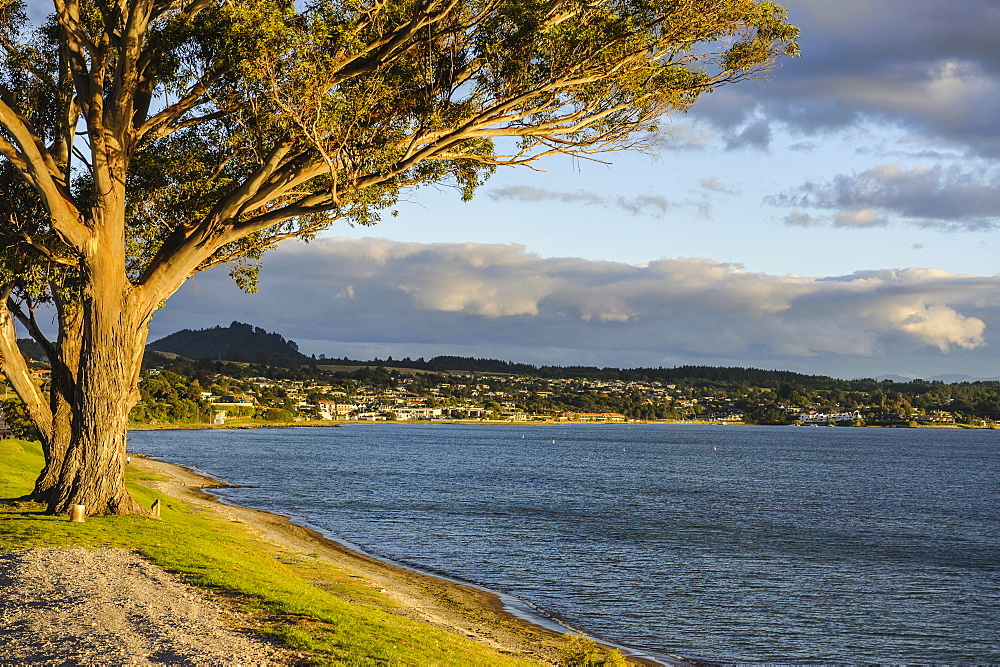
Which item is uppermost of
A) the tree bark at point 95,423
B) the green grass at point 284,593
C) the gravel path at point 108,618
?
the tree bark at point 95,423

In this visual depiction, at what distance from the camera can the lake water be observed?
72.0ft

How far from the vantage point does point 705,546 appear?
3594 centimetres

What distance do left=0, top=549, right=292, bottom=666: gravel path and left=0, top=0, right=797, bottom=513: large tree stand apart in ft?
18.8

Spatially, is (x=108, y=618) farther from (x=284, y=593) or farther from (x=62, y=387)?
(x=62, y=387)

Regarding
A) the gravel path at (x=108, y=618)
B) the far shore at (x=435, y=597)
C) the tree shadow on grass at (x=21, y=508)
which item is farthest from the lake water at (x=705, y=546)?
the tree shadow on grass at (x=21, y=508)

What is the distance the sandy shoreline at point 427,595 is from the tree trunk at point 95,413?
7.20 meters

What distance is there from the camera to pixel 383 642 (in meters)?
10.8

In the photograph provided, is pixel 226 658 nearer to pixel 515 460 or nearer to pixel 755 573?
pixel 755 573

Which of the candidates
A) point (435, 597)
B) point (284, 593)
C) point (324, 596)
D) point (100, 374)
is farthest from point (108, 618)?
point (435, 597)

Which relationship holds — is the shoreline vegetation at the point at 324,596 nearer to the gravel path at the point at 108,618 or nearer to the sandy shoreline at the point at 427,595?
the sandy shoreline at the point at 427,595

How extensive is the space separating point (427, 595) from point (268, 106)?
44.4 feet

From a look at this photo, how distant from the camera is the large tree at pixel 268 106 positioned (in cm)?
1678

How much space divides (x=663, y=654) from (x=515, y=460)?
8217 cm

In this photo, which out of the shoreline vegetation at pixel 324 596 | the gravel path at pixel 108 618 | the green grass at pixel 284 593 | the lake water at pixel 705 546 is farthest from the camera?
the lake water at pixel 705 546
